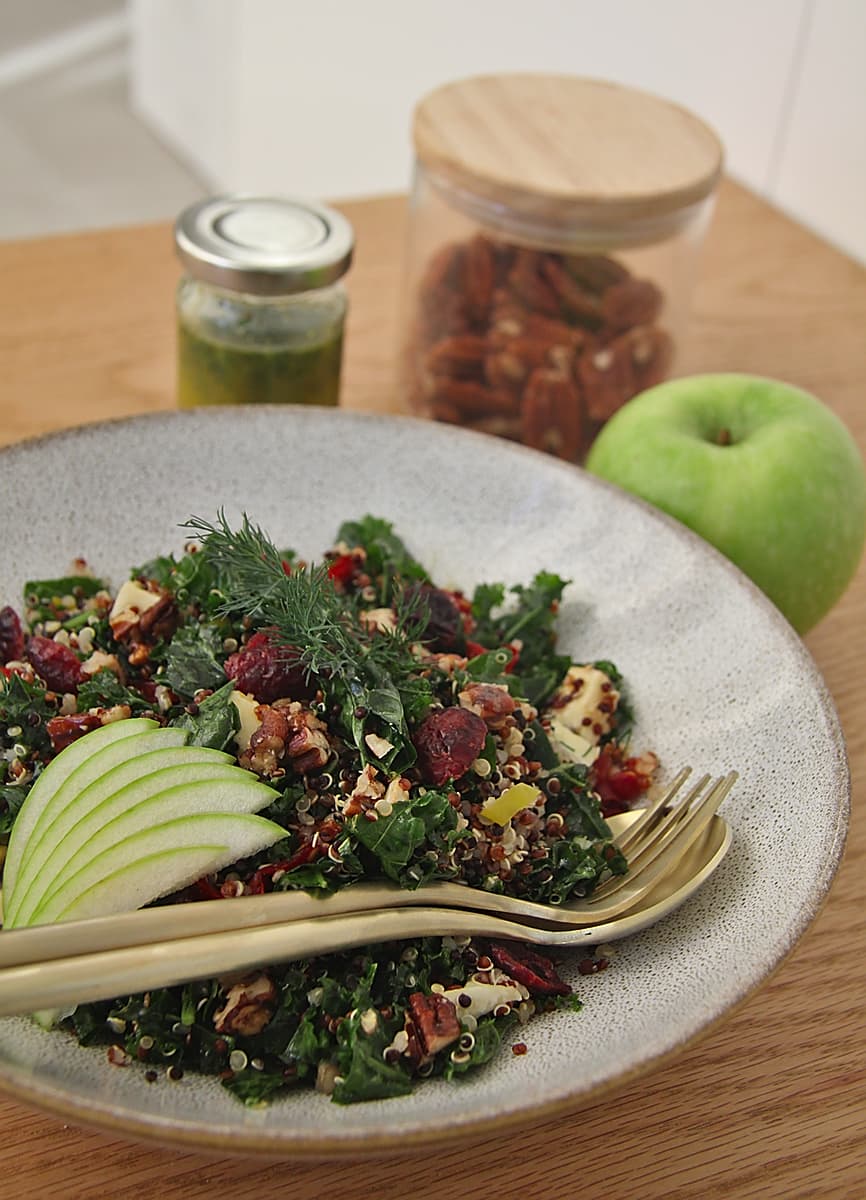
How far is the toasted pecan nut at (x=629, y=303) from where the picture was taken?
163 cm

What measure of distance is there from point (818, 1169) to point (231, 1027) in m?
0.45

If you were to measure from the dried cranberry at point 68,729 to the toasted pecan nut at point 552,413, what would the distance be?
2.49 feet

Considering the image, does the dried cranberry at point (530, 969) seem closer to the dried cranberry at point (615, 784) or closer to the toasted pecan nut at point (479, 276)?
the dried cranberry at point (615, 784)

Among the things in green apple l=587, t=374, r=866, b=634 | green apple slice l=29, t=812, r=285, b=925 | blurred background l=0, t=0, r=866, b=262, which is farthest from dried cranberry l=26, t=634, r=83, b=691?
blurred background l=0, t=0, r=866, b=262

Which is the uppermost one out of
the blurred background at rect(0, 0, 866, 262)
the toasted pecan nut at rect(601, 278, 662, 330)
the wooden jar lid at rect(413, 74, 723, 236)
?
the wooden jar lid at rect(413, 74, 723, 236)

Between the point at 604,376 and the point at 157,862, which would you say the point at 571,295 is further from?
the point at 157,862

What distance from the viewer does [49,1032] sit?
0.86 meters

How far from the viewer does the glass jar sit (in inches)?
61.0

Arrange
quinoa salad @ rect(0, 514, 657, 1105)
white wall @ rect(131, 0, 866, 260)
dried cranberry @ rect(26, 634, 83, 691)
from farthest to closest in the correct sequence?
white wall @ rect(131, 0, 866, 260), dried cranberry @ rect(26, 634, 83, 691), quinoa salad @ rect(0, 514, 657, 1105)

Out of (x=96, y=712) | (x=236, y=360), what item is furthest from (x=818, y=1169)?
(x=236, y=360)

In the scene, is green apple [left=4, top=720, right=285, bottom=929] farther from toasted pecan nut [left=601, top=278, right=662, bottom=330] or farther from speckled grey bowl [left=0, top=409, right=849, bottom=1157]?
toasted pecan nut [left=601, top=278, right=662, bottom=330]

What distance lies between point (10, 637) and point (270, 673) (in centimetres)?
28

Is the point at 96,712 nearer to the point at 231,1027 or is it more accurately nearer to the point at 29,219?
the point at 231,1027

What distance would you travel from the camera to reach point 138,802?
94cm
